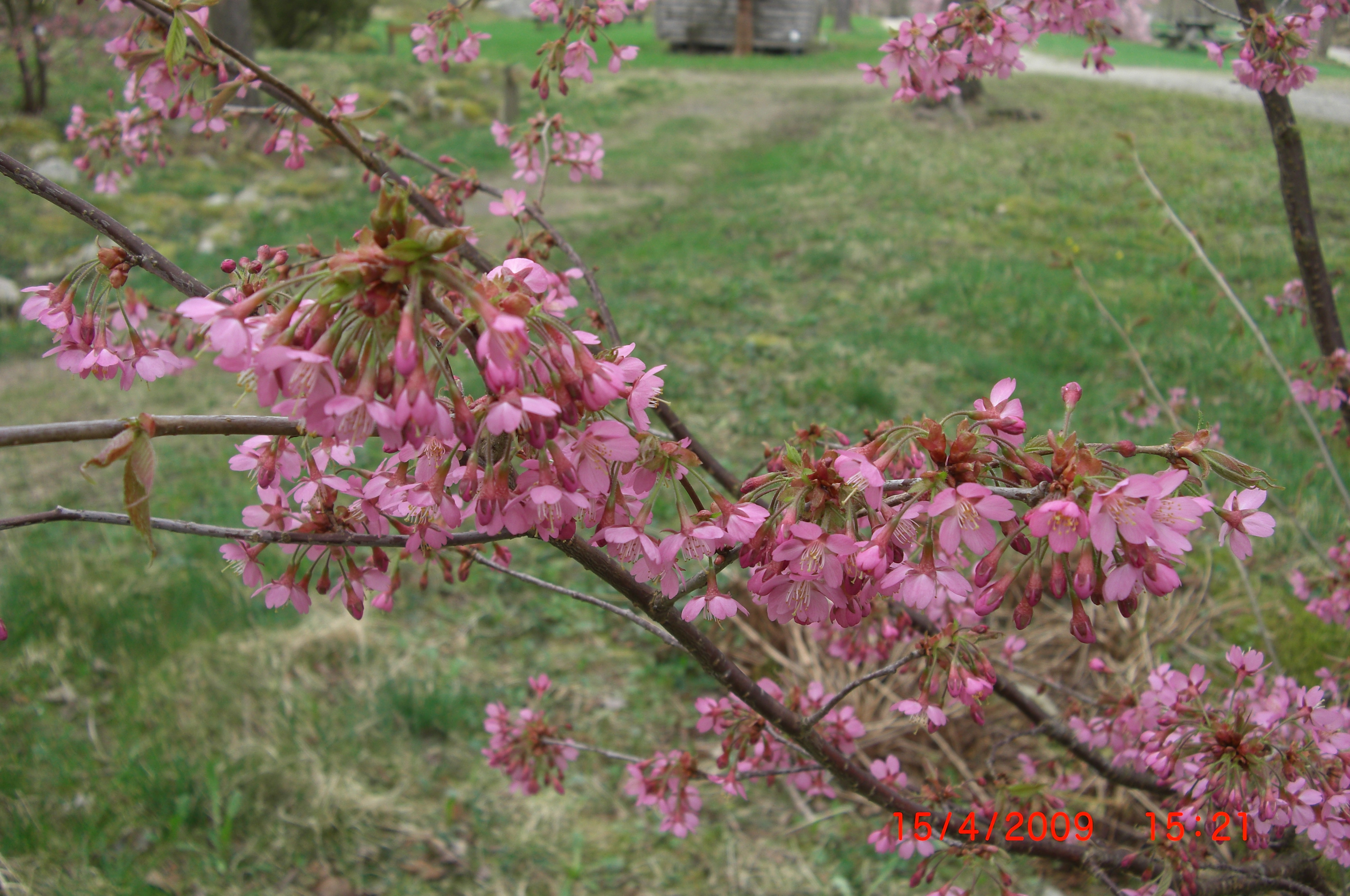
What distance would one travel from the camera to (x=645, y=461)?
0.83m

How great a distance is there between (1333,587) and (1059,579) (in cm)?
205

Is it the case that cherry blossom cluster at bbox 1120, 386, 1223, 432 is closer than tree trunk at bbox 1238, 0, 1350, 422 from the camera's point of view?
No

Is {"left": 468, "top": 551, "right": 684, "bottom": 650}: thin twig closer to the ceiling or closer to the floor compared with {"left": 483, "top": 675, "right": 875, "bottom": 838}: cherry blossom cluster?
closer to the ceiling

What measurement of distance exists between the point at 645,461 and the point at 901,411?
421 cm

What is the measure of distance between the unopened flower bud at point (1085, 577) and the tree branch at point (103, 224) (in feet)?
3.25

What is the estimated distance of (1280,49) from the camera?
183 centimetres

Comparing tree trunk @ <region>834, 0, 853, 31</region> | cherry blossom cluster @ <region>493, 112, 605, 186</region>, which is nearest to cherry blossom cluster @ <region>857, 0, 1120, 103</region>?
cherry blossom cluster @ <region>493, 112, 605, 186</region>

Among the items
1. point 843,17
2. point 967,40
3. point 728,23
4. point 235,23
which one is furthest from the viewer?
point 843,17

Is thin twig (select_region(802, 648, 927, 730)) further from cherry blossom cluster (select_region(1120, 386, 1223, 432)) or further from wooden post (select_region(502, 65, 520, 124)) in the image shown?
wooden post (select_region(502, 65, 520, 124))

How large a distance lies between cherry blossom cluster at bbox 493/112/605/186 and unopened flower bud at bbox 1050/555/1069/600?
1669 millimetres

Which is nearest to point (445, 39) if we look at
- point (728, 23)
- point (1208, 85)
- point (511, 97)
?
point (511, 97)

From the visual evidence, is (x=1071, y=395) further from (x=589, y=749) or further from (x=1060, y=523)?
(x=589, y=749)

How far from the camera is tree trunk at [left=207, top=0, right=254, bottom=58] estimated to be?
9.64 meters

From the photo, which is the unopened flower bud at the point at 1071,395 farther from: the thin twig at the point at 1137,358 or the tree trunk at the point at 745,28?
the tree trunk at the point at 745,28
